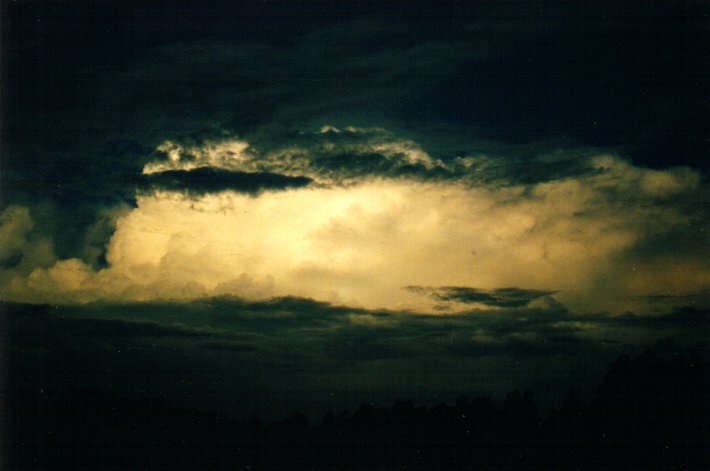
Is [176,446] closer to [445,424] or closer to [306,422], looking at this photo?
[306,422]

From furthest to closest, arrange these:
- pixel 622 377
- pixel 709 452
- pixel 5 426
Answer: pixel 622 377
pixel 709 452
pixel 5 426

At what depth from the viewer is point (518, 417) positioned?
26156 mm

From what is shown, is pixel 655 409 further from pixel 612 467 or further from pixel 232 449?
pixel 232 449

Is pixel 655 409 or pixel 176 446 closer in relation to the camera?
pixel 655 409

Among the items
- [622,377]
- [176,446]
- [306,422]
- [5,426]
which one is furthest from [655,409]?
[5,426]

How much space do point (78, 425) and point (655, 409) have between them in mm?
23864

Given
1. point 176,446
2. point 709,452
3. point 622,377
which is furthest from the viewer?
point 176,446

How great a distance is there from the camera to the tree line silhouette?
2403 centimetres

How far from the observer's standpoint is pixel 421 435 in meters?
26.6

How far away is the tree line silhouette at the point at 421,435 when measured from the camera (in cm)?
2403

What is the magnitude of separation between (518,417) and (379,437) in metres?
5.92

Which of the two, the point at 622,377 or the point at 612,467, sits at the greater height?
the point at 622,377

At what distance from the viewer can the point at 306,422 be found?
27.5 metres

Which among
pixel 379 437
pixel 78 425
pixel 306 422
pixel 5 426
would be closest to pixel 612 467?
pixel 379 437
